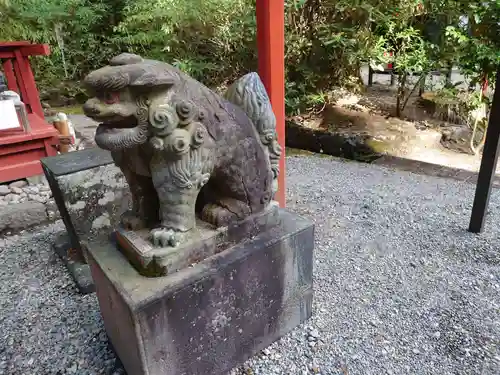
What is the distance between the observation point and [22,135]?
3.46 m

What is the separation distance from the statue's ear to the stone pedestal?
0.71 m

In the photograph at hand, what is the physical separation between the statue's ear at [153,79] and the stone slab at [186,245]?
596 millimetres

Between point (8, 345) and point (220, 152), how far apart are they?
5.12 ft

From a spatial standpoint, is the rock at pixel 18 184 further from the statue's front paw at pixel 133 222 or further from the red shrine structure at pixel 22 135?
the statue's front paw at pixel 133 222

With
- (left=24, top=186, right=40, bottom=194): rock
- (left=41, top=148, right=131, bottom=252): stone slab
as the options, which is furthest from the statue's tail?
(left=24, top=186, right=40, bottom=194): rock

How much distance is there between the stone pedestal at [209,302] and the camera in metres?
1.41

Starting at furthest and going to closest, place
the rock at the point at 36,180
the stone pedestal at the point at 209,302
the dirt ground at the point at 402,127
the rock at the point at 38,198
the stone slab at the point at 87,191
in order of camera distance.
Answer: the dirt ground at the point at 402,127 < the rock at the point at 36,180 < the rock at the point at 38,198 < the stone slab at the point at 87,191 < the stone pedestal at the point at 209,302

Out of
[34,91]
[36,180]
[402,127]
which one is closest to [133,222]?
[36,180]

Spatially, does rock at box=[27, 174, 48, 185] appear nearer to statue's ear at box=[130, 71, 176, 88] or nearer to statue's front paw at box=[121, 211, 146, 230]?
A: statue's front paw at box=[121, 211, 146, 230]

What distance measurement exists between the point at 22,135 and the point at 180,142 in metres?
2.83

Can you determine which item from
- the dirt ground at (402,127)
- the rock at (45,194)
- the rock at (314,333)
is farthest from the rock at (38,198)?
the dirt ground at (402,127)

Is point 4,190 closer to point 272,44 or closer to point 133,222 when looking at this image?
point 133,222

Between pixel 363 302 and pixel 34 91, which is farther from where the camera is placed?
pixel 34 91

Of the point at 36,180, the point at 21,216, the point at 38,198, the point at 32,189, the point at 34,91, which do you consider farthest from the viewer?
the point at 34,91
